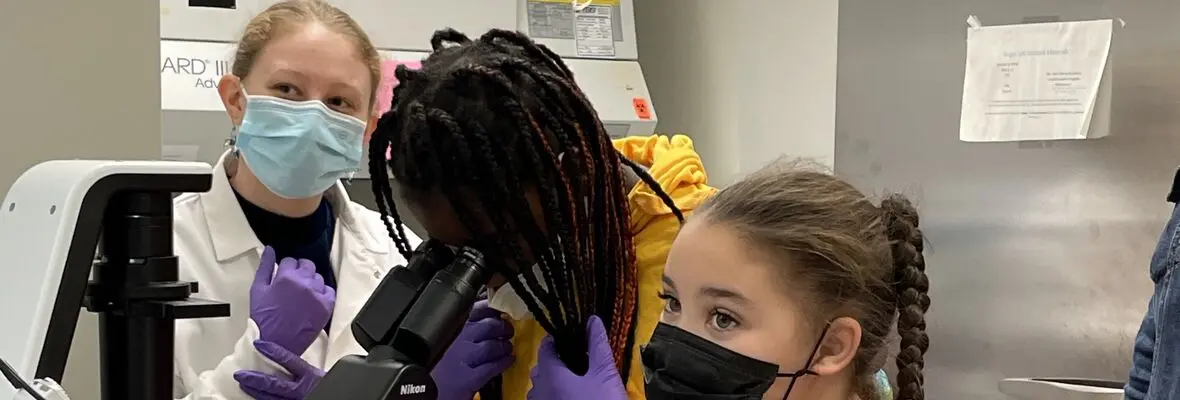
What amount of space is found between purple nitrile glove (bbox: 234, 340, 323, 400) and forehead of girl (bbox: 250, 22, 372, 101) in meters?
0.37

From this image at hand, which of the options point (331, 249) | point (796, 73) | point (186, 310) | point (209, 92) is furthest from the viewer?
point (796, 73)

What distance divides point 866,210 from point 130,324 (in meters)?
0.71

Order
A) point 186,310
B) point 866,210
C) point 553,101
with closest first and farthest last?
1. point 186,310
2. point 553,101
3. point 866,210

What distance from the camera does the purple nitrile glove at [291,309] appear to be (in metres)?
1.23

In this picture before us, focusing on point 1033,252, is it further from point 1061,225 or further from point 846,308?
point 846,308

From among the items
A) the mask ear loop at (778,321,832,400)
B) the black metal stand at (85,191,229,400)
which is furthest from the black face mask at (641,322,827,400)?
the black metal stand at (85,191,229,400)

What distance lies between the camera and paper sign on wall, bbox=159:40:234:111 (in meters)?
1.95

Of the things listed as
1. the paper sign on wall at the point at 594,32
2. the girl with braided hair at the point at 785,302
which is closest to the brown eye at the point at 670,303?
the girl with braided hair at the point at 785,302

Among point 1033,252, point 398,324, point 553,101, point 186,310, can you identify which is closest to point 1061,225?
point 1033,252

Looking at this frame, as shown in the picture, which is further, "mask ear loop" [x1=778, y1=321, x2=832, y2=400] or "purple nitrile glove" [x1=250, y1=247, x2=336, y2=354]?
"purple nitrile glove" [x1=250, y1=247, x2=336, y2=354]

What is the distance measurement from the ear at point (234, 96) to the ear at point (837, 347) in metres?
0.82

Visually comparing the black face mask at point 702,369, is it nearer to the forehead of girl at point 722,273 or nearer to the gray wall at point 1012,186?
the forehead of girl at point 722,273

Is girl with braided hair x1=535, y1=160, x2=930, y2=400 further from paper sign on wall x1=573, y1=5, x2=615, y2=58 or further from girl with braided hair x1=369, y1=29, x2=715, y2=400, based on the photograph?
paper sign on wall x1=573, y1=5, x2=615, y2=58

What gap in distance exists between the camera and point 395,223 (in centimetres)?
111
